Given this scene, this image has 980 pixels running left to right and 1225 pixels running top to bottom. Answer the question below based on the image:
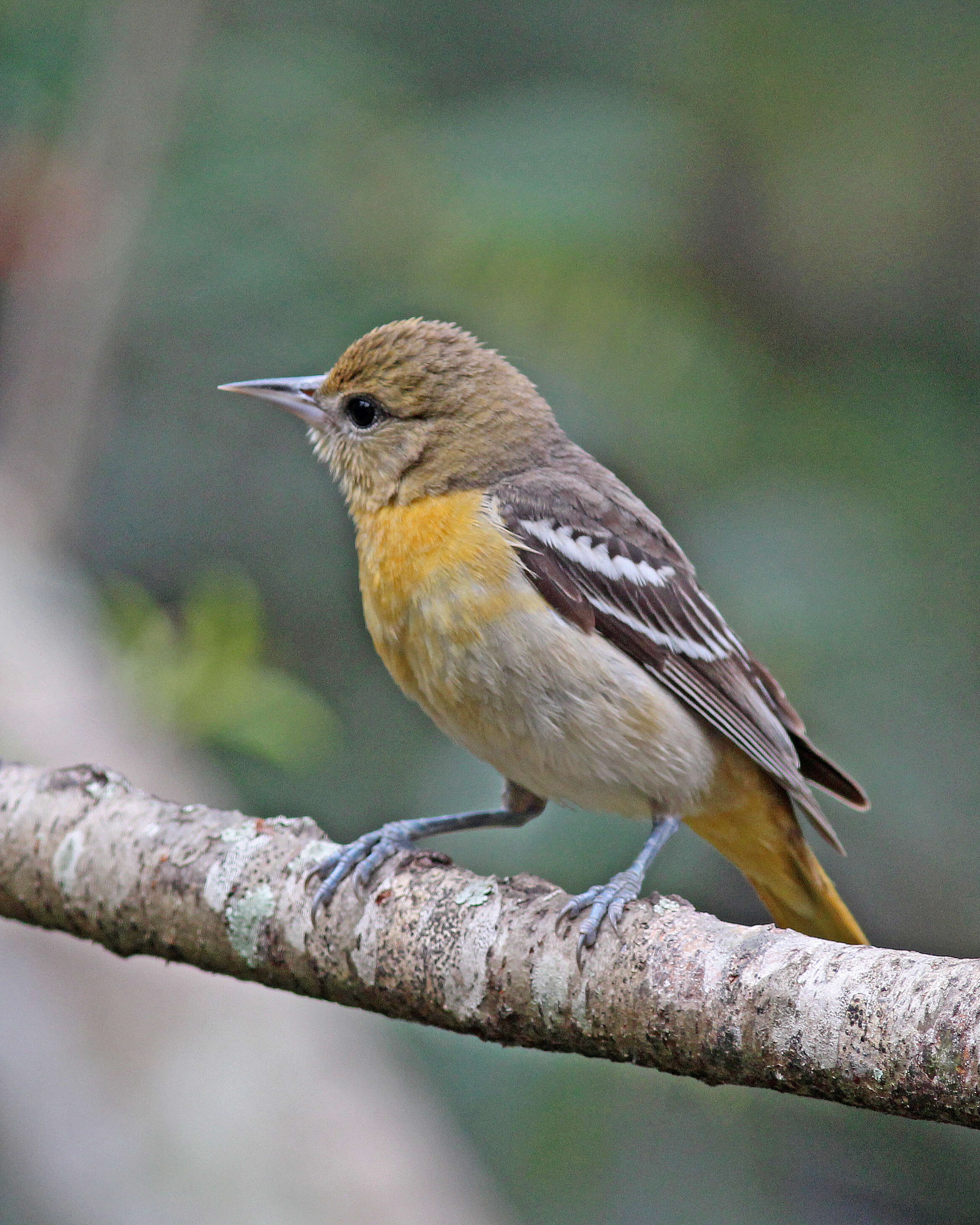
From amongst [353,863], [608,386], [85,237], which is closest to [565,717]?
[353,863]

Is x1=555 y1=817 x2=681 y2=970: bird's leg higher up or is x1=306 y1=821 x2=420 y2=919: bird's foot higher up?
x1=555 y1=817 x2=681 y2=970: bird's leg

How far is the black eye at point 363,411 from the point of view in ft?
12.8

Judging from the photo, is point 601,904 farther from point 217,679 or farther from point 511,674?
point 217,679

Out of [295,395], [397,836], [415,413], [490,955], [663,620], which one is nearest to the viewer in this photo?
[490,955]

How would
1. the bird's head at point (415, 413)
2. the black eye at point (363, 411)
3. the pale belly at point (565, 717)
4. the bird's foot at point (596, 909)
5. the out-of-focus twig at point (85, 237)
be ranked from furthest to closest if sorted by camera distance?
the out-of-focus twig at point (85, 237), the black eye at point (363, 411), the bird's head at point (415, 413), the pale belly at point (565, 717), the bird's foot at point (596, 909)

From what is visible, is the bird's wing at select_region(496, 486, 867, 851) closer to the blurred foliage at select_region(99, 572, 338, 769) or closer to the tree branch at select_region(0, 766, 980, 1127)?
the tree branch at select_region(0, 766, 980, 1127)

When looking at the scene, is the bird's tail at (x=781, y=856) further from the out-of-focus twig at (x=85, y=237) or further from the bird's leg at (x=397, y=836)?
the out-of-focus twig at (x=85, y=237)

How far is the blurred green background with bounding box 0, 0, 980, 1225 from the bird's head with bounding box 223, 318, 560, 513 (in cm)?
61

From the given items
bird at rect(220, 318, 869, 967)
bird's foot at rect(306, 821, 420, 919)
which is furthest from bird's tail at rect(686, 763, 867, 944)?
bird's foot at rect(306, 821, 420, 919)

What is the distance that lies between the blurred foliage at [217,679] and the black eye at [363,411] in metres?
0.63

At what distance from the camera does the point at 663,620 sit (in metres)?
3.66

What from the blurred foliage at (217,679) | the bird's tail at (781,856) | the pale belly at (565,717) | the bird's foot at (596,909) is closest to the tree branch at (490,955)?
the bird's foot at (596,909)

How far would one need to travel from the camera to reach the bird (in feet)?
10.7

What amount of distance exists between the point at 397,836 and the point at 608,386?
2174 mm
